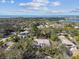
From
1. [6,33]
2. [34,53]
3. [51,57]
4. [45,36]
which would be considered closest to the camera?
→ [34,53]

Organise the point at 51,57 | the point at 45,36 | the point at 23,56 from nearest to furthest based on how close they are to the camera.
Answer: the point at 23,56 < the point at 51,57 < the point at 45,36

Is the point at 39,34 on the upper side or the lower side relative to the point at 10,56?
lower

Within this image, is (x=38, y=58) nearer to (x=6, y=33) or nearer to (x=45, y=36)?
(x=45, y=36)

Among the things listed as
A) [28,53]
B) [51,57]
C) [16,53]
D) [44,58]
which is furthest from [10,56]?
[51,57]

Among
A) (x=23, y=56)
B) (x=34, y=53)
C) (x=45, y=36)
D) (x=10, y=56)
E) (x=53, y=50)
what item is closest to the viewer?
(x=10, y=56)

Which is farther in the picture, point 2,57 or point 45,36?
point 45,36

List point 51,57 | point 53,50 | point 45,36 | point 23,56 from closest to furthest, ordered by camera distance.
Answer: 1. point 23,56
2. point 51,57
3. point 53,50
4. point 45,36

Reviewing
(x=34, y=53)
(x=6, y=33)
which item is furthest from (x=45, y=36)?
(x=34, y=53)

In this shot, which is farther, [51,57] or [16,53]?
[51,57]

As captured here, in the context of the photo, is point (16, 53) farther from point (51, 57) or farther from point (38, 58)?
point (51, 57)
